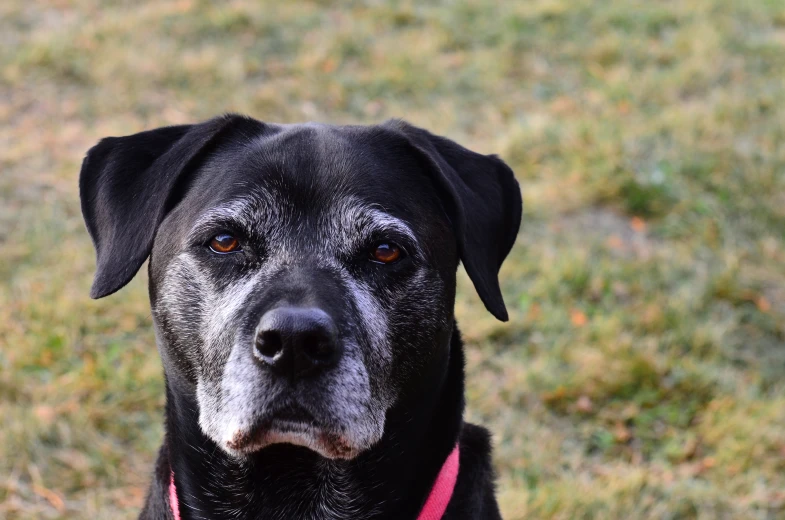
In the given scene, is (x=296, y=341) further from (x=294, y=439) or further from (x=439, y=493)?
(x=439, y=493)

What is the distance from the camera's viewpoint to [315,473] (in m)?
2.84

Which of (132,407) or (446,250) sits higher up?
(446,250)

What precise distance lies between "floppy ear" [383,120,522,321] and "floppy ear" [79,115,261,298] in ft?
2.09

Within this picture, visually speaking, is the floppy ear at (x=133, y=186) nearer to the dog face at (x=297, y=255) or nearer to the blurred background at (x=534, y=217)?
the dog face at (x=297, y=255)

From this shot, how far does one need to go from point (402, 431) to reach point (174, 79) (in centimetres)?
601

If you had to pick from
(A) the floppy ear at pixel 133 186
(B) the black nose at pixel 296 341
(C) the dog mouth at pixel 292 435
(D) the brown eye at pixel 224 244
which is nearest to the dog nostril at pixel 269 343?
(B) the black nose at pixel 296 341

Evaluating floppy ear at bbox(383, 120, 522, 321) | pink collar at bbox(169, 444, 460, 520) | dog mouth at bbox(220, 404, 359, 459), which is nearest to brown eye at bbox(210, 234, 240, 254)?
dog mouth at bbox(220, 404, 359, 459)

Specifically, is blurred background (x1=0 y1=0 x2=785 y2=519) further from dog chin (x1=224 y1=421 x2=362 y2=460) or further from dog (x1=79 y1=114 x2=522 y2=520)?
dog chin (x1=224 y1=421 x2=362 y2=460)

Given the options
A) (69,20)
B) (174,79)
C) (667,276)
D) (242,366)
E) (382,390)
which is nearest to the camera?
(242,366)

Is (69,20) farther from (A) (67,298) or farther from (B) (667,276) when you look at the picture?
(B) (667,276)

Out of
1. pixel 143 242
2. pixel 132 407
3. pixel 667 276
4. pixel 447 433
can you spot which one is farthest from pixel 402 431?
pixel 667 276

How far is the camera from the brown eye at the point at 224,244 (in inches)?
109

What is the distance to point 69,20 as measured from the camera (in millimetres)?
9016

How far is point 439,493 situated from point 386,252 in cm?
79
